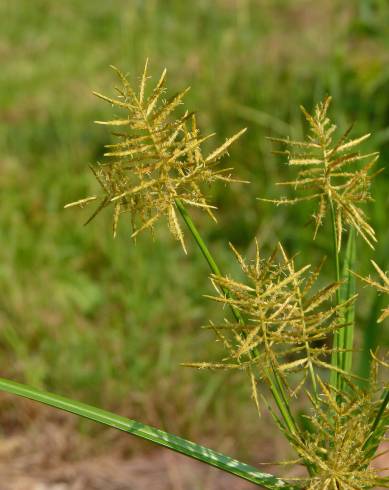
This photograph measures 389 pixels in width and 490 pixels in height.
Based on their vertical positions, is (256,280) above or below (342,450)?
above

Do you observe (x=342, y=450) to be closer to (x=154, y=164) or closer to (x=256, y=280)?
(x=256, y=280)

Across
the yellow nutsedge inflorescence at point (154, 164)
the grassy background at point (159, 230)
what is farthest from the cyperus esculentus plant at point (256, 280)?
the grassy background at point (159, 230)

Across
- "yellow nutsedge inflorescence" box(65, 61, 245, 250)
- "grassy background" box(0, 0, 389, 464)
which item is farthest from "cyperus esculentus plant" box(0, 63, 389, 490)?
"grassy background" box(0, 0, 389, 464)

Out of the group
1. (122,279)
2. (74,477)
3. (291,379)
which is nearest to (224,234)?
(122,279)

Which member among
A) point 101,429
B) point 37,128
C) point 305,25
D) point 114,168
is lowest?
point 101,429

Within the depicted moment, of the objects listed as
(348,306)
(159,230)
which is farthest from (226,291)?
(159,230)

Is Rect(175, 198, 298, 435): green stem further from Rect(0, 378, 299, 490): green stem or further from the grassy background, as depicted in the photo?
the grassy background

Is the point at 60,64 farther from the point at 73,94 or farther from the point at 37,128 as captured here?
the point at 37,128
